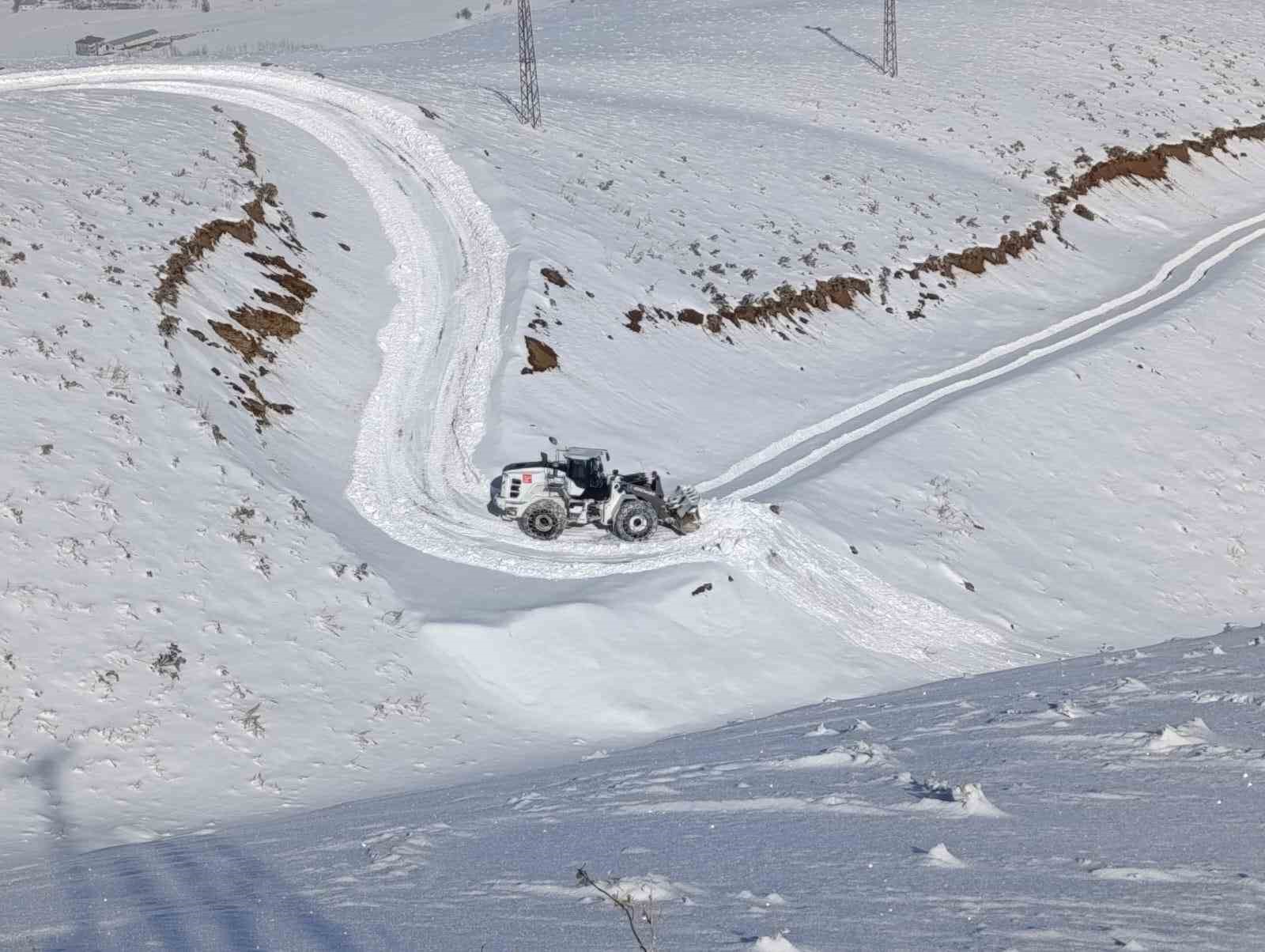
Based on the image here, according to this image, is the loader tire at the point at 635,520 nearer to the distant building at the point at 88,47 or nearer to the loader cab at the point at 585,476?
the loader cab at the point at 585,476

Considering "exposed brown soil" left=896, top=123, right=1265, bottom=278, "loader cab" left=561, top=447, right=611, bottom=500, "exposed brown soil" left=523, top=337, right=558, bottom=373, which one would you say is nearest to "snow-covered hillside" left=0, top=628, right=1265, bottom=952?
"loader cab" left=561, top=447, right=611, bottom=500

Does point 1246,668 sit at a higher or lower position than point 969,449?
lower

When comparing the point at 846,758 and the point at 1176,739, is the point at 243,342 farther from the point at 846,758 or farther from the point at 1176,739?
the point at 1176,739

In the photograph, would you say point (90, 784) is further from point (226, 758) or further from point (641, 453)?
point (641, 453)

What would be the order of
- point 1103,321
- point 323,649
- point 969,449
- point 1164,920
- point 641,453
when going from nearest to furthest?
1. point 1164,920
2. point 323,649
3. point 641,453
4. point 969,449
5. point 1103,321

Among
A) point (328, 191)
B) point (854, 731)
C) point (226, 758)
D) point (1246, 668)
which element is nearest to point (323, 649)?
point (226, 758)
